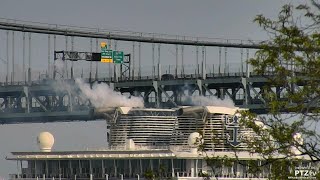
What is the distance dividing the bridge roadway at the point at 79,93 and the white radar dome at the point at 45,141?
1103 inches

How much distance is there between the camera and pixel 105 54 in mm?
191625

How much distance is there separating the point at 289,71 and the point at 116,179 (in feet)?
328

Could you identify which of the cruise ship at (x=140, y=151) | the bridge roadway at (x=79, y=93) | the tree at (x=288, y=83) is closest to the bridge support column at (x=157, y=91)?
the bridge roadway at (x=79, y=93)

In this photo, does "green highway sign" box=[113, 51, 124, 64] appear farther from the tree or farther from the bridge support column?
the tree

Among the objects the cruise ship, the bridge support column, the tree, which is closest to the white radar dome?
the cruise ship

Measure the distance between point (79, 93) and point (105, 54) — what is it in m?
12.1

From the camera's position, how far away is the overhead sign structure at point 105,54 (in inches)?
7485

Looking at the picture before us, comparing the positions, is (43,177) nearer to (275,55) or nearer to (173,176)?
(173,176)

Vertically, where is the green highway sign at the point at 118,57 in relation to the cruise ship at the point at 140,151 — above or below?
above

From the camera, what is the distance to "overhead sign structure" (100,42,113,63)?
19012cm

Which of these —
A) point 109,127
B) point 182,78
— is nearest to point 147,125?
point 109,127

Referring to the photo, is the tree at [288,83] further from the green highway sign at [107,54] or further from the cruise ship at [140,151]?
the green highway sign at [107,54]

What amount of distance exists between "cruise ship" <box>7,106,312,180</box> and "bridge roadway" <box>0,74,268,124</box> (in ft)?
95.1

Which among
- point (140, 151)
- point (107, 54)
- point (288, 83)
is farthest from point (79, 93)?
point (288, 83)
